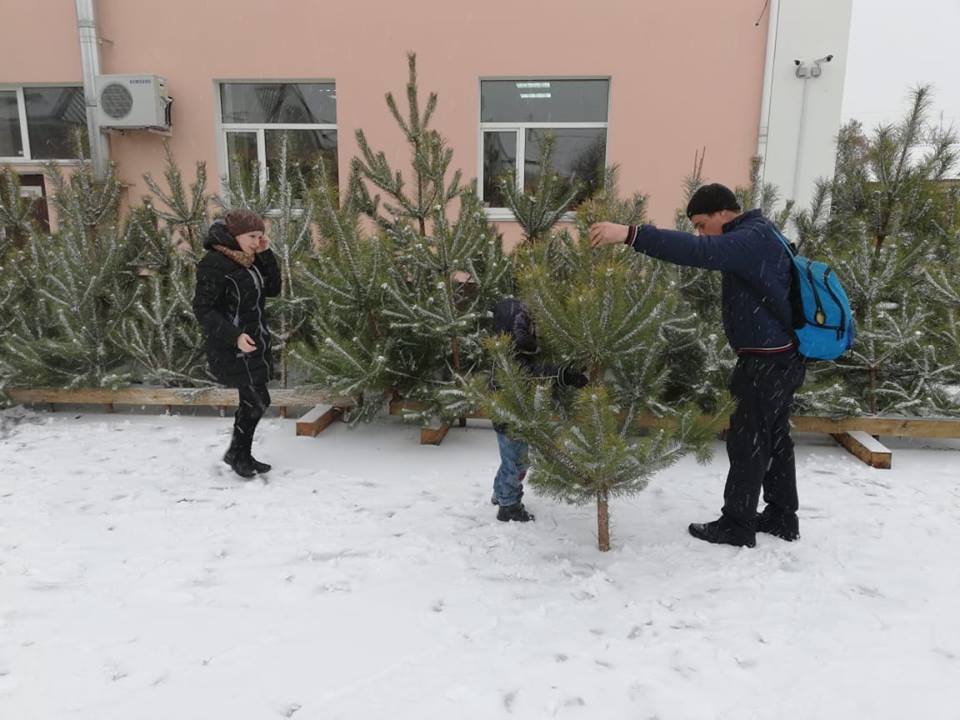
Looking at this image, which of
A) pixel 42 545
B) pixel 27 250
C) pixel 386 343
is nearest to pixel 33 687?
pixel 42 545

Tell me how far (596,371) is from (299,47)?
7.82 metres

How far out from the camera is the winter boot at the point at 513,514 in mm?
3707

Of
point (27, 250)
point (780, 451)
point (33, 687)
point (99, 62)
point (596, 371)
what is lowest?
point (33, 687)

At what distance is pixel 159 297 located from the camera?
542 cm

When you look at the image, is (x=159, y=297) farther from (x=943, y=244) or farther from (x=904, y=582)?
(x=943, y=244)

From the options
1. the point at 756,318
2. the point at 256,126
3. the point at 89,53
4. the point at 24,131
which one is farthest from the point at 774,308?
the point at 24,131

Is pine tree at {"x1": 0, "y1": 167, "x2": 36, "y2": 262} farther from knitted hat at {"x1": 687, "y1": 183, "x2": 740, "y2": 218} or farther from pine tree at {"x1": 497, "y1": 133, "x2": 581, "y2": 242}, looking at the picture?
knitted hat at {"x1": 687, "y1": 183, "x2": 740, "y2": 218}

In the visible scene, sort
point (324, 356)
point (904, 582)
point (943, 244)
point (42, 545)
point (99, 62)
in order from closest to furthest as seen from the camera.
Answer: point (904, 582), point (42, 545), point (324, 356), point (943, 244), point (99, 62)

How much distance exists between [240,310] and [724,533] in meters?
3.10

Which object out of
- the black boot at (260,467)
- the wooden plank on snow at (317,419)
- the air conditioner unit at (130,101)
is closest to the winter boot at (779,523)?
the black boot at (260,467)

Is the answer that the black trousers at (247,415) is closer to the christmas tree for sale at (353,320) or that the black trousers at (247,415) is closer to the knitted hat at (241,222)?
the christmas tree for sale at (353,320)

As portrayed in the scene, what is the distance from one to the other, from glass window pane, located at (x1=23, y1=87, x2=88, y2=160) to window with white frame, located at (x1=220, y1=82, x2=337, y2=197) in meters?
2.06

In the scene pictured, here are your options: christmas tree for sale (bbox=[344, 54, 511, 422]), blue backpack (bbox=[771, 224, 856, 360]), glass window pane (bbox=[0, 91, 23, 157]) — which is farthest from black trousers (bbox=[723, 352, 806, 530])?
glass window pane (bbox=[0, 91, 23, 157])

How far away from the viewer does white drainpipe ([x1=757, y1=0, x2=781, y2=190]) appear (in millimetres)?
8391
